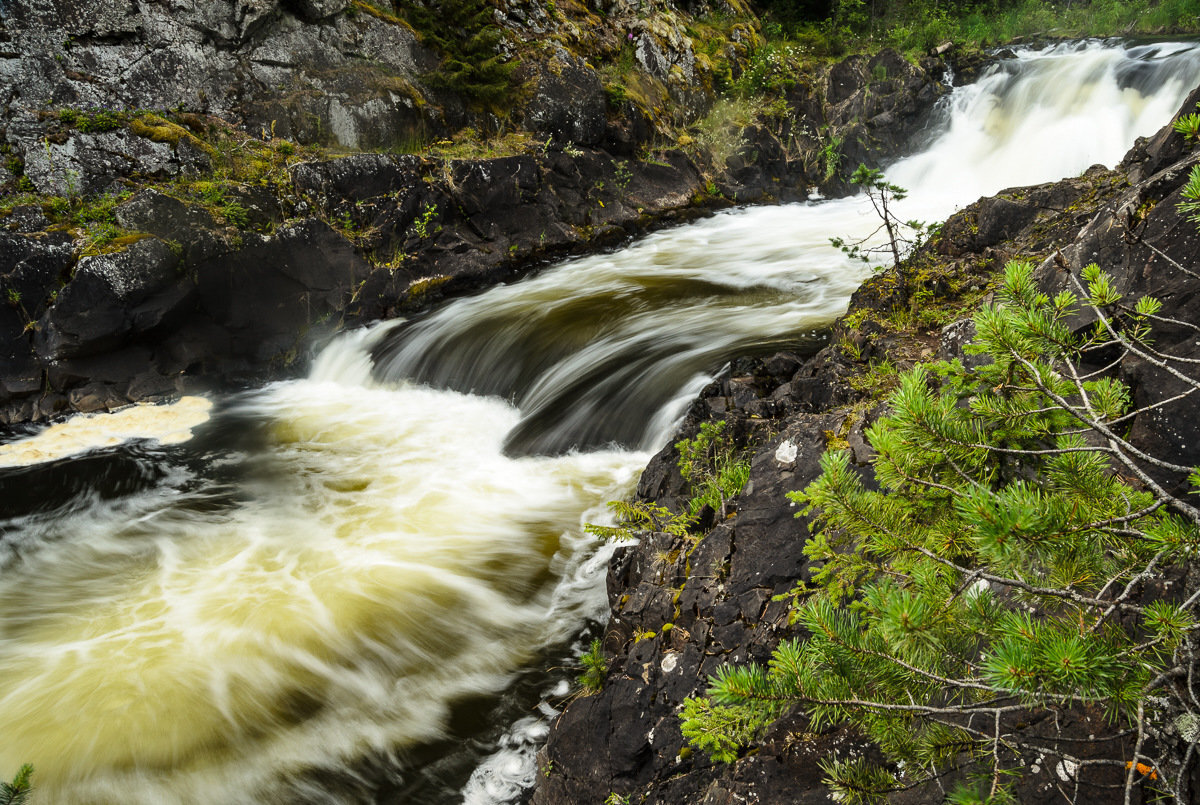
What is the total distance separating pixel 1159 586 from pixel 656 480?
10.9ft

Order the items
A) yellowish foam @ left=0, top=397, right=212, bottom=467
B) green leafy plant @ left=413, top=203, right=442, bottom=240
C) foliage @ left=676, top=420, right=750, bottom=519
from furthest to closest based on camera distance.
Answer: green leafy plant @ left=413, top=203, right=442, bottom=240 < yellowish foam @ left=0, top=397, right=212, bottom=467 < foliage @ left=676, top=420, right=750, bottom=519

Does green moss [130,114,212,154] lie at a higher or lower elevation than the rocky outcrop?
higher

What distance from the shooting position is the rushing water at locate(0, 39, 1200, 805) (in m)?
4.22

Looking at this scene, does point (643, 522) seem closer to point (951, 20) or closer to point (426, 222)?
point (426, 222)

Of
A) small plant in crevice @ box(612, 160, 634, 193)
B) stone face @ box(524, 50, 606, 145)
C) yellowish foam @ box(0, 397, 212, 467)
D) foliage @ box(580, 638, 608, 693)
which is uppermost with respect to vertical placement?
stone face @ box(524, 50, 606, 145)

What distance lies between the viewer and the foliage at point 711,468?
4203 mm

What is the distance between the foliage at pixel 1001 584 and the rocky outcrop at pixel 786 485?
396 millimetres

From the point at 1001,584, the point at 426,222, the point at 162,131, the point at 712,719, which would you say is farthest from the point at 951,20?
the point at 712,719

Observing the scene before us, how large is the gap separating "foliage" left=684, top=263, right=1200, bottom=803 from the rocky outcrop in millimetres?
396

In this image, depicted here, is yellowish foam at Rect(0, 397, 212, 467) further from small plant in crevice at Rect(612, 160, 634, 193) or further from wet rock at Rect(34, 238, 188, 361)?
small plant in crevice at Rect(612, 160, 634, 193)

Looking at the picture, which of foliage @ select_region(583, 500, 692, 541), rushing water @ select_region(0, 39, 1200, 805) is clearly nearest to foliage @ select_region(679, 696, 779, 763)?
foliage @ select_region(583, 500, 692, 541)

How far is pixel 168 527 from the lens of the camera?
6562mm

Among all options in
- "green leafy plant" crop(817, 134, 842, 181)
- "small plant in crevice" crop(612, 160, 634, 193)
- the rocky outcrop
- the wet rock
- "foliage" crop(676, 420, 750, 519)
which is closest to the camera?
the rocky outcrop

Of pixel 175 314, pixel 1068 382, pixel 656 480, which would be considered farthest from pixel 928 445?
pixel 175 314
